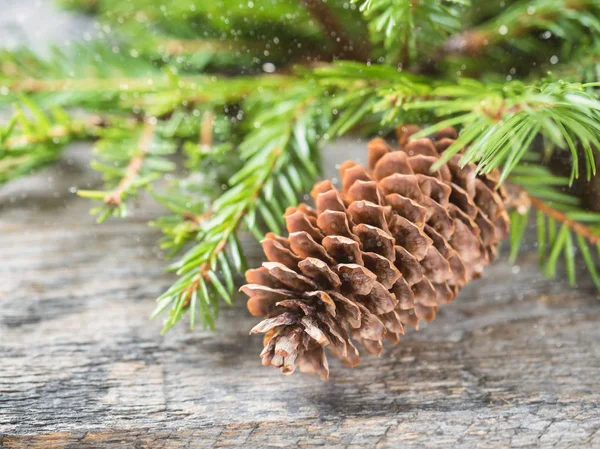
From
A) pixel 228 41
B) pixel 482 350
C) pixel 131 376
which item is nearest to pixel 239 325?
pixel 131 376

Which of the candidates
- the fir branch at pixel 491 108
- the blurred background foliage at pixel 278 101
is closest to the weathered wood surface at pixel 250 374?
the blurred background foliage at pixel 278 101

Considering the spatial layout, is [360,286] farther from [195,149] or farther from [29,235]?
[29,235]

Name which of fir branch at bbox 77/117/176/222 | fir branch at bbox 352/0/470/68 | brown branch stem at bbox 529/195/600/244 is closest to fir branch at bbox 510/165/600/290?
brown branch stem at bbox 529/195/600/244

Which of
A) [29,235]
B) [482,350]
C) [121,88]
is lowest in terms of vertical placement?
[482,350]

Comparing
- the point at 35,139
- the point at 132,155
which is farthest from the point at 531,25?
the point at 35,139

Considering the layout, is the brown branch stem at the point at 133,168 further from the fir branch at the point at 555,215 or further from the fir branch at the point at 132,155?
the fir branch at the point at 555,215

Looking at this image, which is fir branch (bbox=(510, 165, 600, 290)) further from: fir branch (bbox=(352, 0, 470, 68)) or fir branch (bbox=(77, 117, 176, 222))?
fir branch (bbox=(77, 117, 176, 222))

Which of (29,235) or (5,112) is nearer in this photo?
(29,235)
